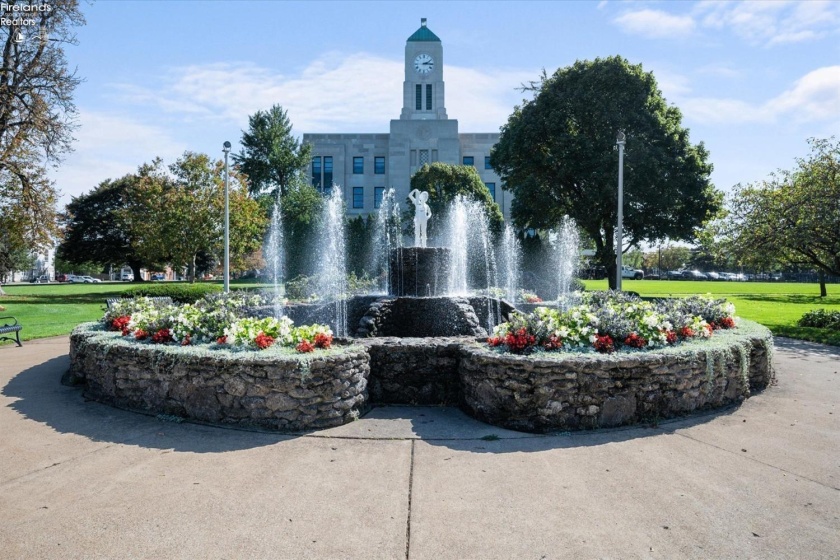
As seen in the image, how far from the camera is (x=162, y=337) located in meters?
7.56

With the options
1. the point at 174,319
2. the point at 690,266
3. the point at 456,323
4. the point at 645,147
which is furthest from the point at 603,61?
the point at 690,266

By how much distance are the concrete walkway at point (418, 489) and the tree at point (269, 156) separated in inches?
1918

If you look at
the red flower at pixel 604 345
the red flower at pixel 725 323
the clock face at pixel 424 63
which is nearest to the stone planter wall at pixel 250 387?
the red flower at pixel 604 345

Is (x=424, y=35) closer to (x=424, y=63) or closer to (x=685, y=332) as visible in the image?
(x=424, y=63)

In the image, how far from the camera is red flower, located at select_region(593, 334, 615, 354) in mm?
6699

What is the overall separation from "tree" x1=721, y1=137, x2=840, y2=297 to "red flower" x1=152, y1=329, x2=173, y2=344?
1794 cm

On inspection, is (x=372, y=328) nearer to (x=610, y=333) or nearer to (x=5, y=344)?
(x=610, y=333)

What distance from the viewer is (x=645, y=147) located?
25578mm

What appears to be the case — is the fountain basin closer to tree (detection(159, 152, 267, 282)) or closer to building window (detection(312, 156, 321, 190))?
tree (detection(159, 152, 267, 282))

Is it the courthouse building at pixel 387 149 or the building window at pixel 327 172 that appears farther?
the building window at pixel 327 172

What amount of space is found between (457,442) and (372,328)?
5845 millimetres

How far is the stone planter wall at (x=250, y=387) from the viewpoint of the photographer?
6066mm

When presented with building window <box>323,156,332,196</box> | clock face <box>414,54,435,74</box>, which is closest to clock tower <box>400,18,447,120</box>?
clock face <box>414,54,435,74</box>

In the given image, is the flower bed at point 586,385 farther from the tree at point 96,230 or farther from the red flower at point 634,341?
the tree at point 96,230
